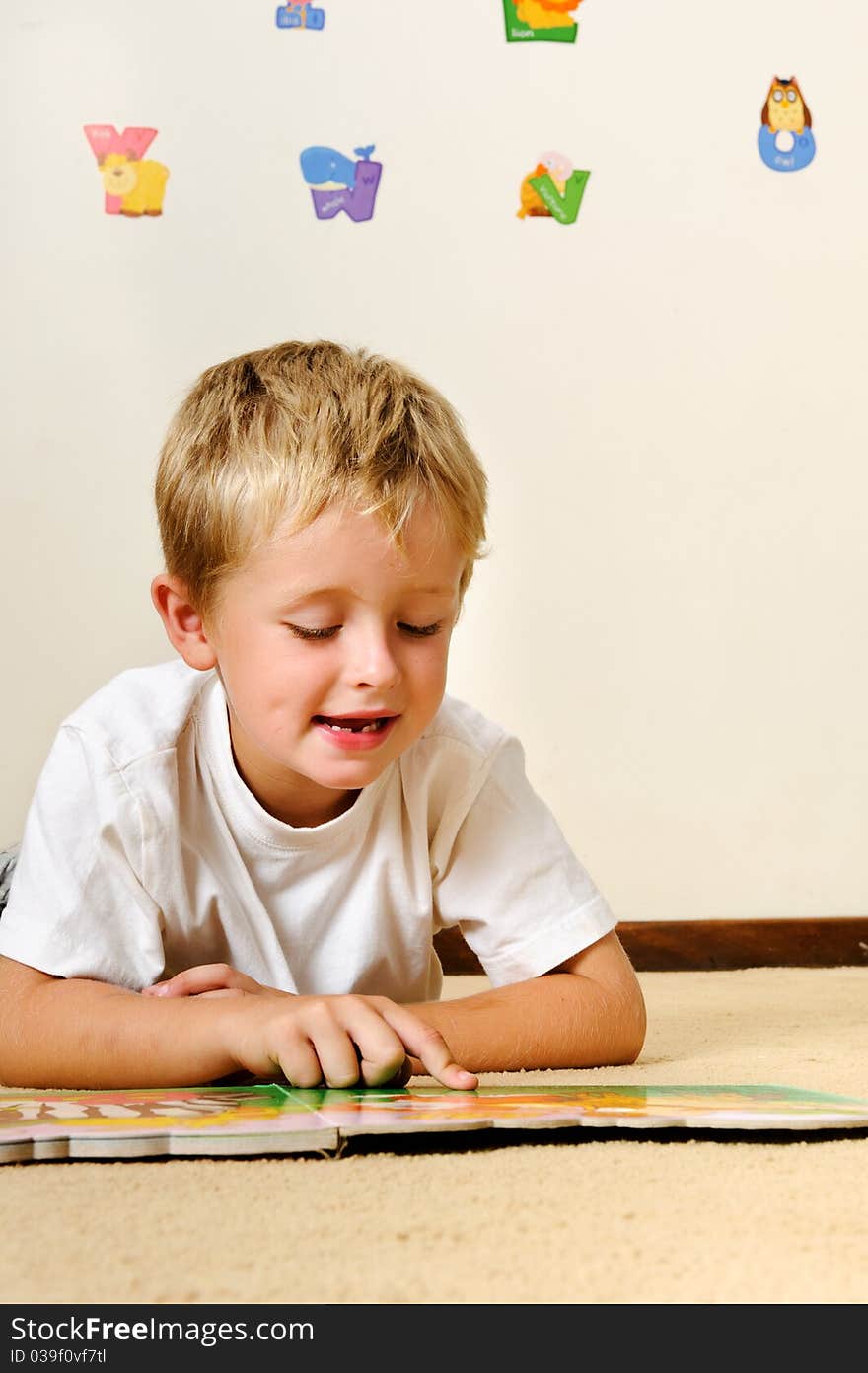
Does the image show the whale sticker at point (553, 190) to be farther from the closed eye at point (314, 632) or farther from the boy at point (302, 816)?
the closed eye at point (314, 632)

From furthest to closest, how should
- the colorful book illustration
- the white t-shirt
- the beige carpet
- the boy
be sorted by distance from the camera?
the white t-shirt, the boy, the colorful book illustration, the beige carpet

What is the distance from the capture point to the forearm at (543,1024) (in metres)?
0.79

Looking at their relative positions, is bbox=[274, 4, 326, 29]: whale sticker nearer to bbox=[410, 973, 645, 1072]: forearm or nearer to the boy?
the boy

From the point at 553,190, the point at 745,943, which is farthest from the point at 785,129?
the point at 745,943

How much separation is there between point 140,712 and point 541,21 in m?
1.27

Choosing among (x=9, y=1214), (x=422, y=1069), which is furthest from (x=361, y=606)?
(x=9, y=1214)

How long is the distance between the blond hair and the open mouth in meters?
0.10

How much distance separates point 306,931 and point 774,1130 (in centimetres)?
42

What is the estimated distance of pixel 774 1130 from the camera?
562mm

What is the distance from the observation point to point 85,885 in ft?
2.74

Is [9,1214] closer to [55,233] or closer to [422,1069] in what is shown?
[422,1069]

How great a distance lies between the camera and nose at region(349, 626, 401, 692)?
28.5 inches

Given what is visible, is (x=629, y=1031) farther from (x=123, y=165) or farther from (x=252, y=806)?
(x=123, y=165)

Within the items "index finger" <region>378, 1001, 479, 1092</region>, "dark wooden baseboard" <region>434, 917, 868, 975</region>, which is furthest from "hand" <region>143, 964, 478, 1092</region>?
"dark wooden baseboard" <region>434, 917, 868, 975</region>
